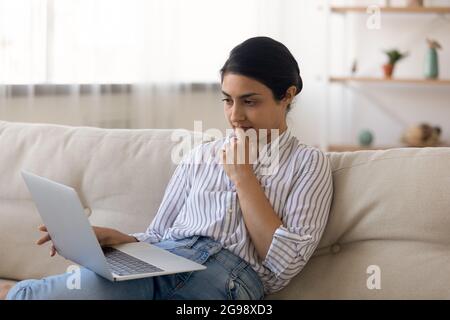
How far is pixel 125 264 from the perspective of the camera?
4.68 feet

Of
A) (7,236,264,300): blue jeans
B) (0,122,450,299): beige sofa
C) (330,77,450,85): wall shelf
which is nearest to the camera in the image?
(7,236,264,300): blue jeans

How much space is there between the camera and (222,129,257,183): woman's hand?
158cm

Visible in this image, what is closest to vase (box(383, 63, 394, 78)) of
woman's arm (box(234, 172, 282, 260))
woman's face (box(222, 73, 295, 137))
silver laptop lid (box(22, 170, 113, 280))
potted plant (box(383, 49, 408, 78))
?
potted plant (box(383, 49, 408, 78))

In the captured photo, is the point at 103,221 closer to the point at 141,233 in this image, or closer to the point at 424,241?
the point at 141,233

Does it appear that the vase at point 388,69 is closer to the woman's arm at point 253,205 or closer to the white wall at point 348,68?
the white wall at point 348,68

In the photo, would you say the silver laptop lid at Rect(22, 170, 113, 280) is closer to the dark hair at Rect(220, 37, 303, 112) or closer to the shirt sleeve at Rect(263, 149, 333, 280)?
the shirt sleeve at Rect(263, 149, 333, 280)

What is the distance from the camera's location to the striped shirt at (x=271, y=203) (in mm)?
1502

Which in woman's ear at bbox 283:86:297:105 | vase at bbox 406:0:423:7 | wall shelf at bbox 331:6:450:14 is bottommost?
woman's ear at bbox 283:86:297:105

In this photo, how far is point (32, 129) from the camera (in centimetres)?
200

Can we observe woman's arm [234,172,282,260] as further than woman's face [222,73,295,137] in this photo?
No

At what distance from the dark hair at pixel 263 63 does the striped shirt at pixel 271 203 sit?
0.41 feet

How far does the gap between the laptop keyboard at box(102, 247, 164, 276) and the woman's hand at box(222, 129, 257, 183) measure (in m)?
0.28

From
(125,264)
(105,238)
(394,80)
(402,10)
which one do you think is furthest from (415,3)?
(125,264)

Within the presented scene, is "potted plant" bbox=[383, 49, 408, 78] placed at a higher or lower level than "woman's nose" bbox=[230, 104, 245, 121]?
higher
